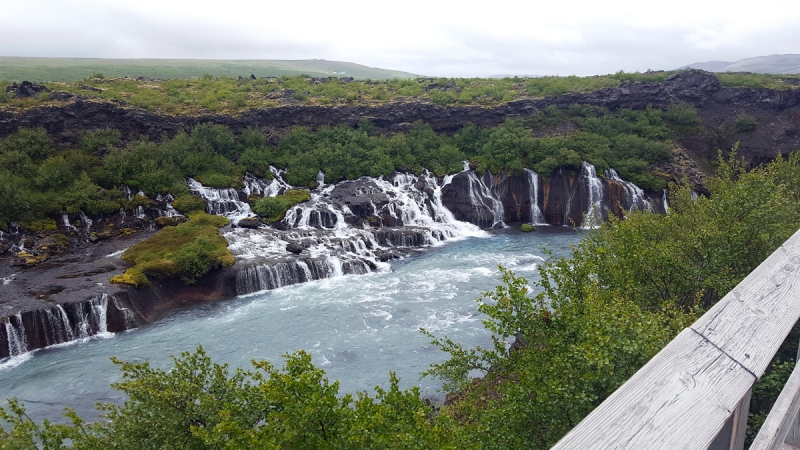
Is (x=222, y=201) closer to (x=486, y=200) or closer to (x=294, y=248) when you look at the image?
(x=294, y=248)

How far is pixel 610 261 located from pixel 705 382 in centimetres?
1147

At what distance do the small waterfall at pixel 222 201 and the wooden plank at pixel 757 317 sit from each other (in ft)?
131

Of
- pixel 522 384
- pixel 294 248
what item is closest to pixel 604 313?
pixel 522 384

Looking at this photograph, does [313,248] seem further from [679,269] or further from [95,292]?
[679,269]

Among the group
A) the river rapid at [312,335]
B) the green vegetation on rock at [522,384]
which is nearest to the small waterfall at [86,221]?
the river rapid at [312,335]

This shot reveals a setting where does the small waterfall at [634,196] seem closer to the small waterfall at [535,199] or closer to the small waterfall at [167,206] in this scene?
the small waterfall at [535,199]

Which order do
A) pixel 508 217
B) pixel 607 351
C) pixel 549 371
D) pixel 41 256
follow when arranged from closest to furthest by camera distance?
pixel 607 351, pixel 549 371, pixel 41 256, pixel 508 217

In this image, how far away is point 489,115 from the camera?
59.0 metres

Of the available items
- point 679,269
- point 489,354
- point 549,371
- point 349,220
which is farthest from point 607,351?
point 349,220

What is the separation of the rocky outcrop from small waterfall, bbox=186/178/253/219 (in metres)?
11.8

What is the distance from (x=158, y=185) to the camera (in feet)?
130

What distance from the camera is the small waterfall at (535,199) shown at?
46.1 metres

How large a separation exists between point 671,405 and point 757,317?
2.98 ft

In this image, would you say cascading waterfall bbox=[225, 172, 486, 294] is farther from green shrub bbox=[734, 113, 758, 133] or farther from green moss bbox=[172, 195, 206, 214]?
green shrub bbox=[734, 113, 758, 133]
